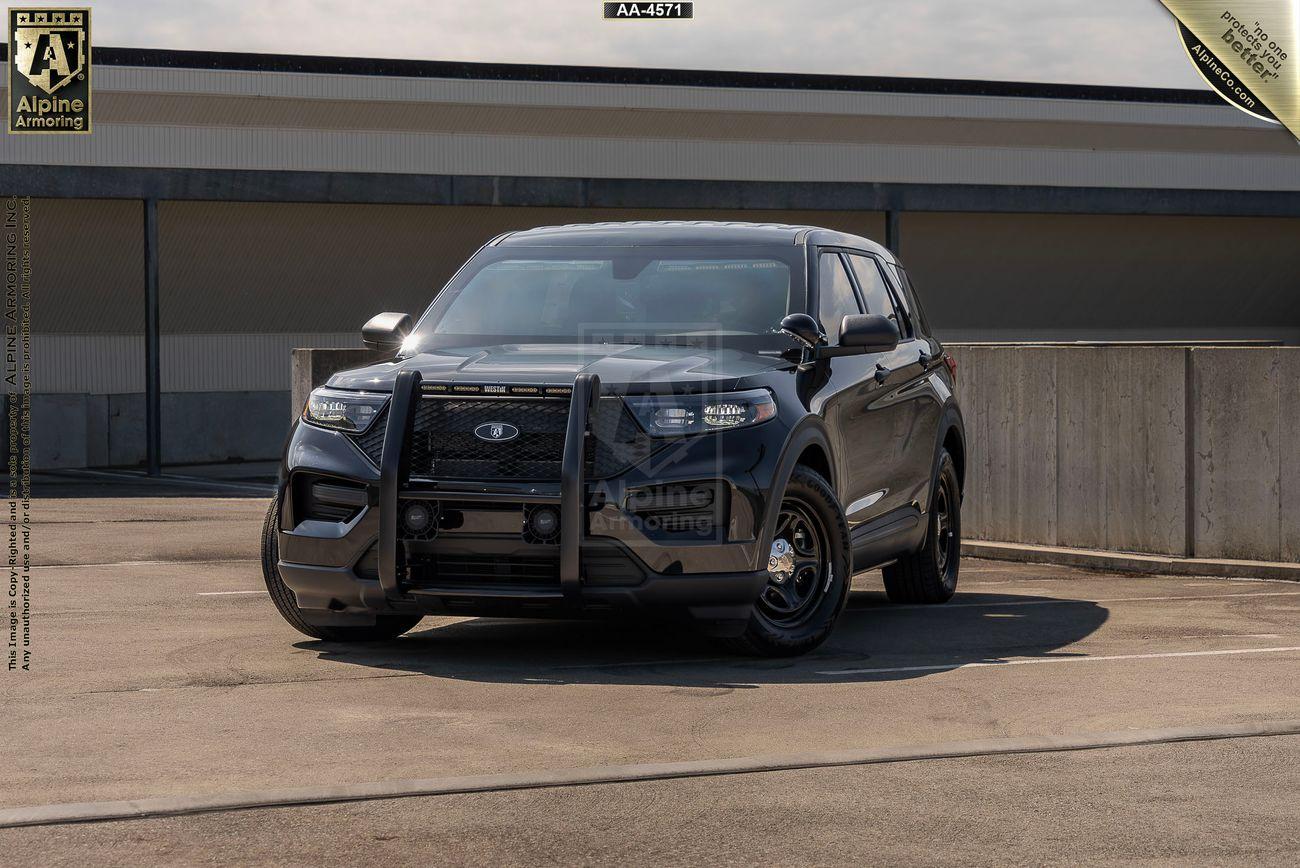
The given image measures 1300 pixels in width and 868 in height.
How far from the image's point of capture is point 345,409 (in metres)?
8.60

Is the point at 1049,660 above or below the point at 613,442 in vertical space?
below

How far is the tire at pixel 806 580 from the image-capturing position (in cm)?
880

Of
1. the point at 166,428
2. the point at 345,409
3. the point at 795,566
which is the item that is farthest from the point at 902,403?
the point at 166,428

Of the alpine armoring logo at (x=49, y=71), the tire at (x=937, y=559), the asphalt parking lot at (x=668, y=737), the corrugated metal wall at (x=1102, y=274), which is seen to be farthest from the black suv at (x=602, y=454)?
the corrugated metal wall at (x=1102, y=274)

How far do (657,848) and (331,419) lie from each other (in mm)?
3734

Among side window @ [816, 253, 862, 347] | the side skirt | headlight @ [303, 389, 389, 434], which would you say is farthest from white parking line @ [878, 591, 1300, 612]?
headlight @ [303, 389, 389, 434]

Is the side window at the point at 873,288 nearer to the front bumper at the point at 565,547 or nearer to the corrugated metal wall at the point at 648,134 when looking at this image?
the front bumper at the point at 565,547

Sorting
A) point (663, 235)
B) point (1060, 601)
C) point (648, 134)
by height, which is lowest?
point (1060, 601)

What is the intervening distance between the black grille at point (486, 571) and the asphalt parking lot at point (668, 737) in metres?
0.39

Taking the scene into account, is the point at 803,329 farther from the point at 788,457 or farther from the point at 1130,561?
the point at 1130,561

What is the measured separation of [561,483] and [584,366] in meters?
0.60

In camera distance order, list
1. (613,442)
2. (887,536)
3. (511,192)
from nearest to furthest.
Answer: (613,442) < (887,536) < (511,192)

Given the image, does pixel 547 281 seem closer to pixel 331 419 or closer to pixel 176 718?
pixel 331 419

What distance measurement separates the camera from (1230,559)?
43.2 ft
